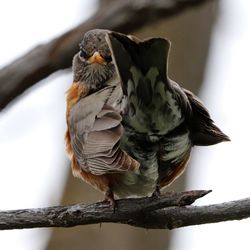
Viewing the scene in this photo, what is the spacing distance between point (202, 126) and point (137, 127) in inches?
15.1

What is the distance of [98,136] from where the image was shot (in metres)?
4.34

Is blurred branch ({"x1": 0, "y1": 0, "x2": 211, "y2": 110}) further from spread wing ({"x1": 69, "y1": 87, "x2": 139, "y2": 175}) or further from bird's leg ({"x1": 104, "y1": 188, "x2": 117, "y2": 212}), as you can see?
bird's leg ({"x1": 104, "y1": 188, "x2": 117, "y2": 212})

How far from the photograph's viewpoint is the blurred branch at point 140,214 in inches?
144

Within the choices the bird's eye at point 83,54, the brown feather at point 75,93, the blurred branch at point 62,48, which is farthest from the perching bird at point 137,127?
the bird's eye at point 83,54

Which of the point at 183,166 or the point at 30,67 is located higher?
the point at 30,67

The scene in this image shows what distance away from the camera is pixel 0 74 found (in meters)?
4.27

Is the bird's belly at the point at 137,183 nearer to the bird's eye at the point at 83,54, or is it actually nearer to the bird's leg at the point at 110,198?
the bird's leg at the point at 110,198

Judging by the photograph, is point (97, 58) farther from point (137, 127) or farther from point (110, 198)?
point (110, 198)

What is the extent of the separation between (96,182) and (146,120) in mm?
571

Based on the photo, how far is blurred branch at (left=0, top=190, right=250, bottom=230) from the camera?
3.65 metres

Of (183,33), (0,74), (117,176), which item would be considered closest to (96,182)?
(117,176)

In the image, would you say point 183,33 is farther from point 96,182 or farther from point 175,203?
point 175,203

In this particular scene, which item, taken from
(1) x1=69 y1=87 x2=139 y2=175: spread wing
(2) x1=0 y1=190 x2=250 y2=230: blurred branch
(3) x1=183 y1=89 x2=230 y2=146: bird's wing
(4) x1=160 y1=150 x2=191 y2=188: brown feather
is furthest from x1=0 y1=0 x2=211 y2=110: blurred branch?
(4) x1=160 y1=150 x2=191 y2=188: brown feather

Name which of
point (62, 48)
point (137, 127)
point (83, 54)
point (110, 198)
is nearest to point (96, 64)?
point (83, 54)
